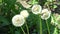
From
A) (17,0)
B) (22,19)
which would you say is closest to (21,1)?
(17,0)

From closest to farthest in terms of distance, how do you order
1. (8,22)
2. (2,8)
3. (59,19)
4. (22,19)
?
1. (22,19)
2. (59,19)
3. (8,22)
4. (2,8)

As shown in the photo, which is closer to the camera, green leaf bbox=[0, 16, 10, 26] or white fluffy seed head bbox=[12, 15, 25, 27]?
white fluffy seed head bbox=[12, 15, 25, 27]

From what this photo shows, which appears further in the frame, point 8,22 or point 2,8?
point 2,8

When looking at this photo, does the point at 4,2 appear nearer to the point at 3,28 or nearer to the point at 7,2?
the point at 7,2

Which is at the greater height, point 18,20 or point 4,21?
point 18,20

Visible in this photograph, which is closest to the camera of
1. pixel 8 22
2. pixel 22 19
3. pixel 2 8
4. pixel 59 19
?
pixel 22 19

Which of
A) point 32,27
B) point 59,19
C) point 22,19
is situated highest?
point 22,19

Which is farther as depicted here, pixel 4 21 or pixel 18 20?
pixel 4 21

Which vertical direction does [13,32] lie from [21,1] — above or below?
below

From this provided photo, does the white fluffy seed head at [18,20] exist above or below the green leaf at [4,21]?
above

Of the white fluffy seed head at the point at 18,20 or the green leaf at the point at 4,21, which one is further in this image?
the green leaf at the point at 4,21

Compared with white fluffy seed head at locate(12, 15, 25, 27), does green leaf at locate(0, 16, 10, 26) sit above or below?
below
